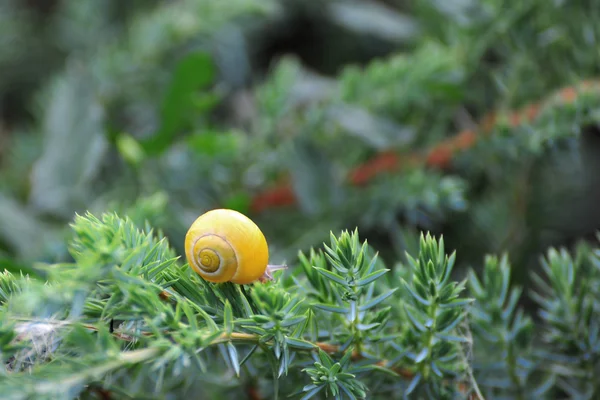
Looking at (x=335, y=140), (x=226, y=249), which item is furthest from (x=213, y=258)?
(x=335, y=140)

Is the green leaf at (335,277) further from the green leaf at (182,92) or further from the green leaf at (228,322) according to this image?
the green leaf at (182,92)

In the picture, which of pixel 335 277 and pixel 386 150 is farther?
pixel 386 150

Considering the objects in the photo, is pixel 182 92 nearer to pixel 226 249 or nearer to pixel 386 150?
pixel 386 150

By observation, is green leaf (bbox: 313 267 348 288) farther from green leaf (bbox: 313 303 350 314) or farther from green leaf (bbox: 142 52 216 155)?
green leaf (bbox: 142 52 216 155)

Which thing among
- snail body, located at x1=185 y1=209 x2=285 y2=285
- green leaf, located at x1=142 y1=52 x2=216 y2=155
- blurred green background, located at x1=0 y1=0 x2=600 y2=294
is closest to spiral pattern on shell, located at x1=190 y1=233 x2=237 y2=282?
snail body, located at x1=185 y1=209 x2=285 y2=285

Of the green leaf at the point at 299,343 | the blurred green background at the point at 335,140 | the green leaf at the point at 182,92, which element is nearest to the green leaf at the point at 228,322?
the green leaf at the point at 299,343

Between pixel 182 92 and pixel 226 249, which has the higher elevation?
pixel 182 92
